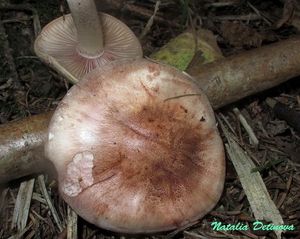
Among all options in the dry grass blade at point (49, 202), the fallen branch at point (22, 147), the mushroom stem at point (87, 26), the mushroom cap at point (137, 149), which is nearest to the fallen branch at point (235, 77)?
the fallen branch at point (22, 147)

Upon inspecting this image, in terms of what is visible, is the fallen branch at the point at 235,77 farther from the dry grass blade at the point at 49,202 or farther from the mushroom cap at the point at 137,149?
the mushroom cap at the point at 137,149

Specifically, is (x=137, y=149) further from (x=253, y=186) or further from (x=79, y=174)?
(x=253, y=186)

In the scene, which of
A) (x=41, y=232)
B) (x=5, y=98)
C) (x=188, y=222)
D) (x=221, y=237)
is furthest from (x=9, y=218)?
(x=221, y=237)

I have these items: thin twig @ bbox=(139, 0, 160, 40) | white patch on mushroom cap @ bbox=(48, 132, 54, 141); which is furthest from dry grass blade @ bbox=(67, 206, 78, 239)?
thin twig @ bbox=(139, 0, 160, 40)

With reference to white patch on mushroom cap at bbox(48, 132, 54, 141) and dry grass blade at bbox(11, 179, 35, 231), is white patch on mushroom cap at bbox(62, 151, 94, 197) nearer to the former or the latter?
white patch on mushroom cap at bbox(48, 132, 54, 141)

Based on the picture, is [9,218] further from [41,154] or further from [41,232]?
[41,154]
